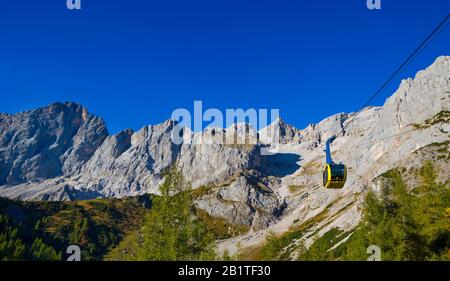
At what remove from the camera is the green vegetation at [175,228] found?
34.1 meters

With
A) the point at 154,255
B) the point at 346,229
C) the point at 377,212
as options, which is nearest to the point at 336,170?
the point at 154,255

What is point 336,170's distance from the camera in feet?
131

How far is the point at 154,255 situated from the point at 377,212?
1692 inches

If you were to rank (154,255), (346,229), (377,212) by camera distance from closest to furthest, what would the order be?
1. (154,255)
2. (377,212)
3. (346,229)

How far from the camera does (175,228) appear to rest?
118ft

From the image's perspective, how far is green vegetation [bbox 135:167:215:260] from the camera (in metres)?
34.1

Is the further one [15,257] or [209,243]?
[15,257]
